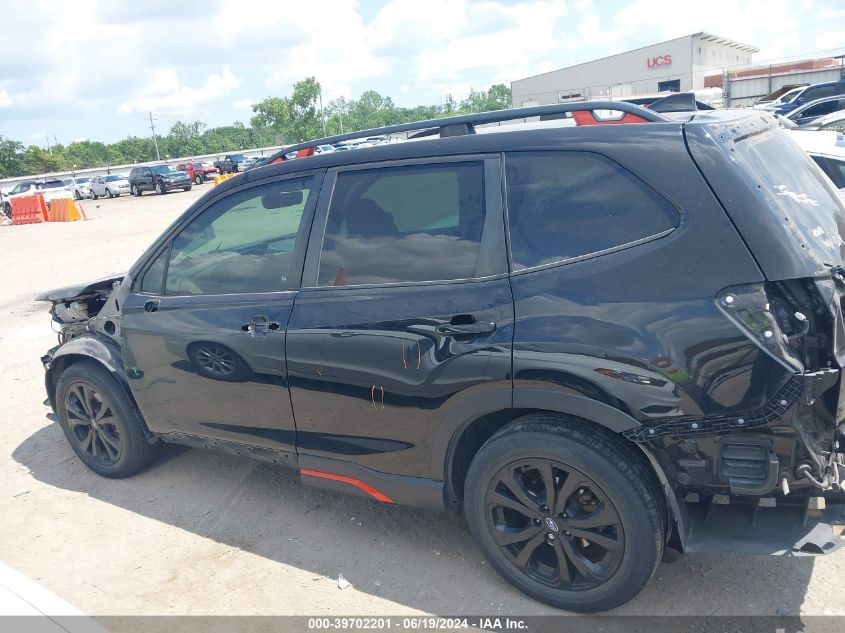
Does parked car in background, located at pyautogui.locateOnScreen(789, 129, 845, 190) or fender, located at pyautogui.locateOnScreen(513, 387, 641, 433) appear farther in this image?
parked car in background, located at pyautogui.locateOnScreen(789, 129, 845, 190)

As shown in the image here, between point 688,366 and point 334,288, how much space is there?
1628 mm

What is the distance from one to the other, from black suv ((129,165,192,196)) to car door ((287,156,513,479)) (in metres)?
37.4

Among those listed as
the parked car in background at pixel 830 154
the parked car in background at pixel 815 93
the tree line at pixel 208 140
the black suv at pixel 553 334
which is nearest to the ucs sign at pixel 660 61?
the tree line at pixel 208 140

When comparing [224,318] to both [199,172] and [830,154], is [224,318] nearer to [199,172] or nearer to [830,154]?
[830,154]

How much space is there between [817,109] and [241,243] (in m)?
20.3

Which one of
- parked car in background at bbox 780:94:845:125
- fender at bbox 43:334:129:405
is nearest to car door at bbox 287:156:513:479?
fender at bbox 43:334:129:405

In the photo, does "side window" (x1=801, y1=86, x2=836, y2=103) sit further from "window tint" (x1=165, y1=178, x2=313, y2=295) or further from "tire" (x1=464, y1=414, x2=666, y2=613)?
"tire" (x1=464, y1=414, x2=666, y2=613)

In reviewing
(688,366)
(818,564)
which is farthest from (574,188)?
(818,564)

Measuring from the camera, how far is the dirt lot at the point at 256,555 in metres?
3.02

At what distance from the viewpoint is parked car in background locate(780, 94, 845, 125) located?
18.2 metres

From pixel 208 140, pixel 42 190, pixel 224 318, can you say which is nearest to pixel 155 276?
pixel 224 318

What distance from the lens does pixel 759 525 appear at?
2611mm

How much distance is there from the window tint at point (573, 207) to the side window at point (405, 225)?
0.18 metres

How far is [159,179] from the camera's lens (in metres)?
37.4
